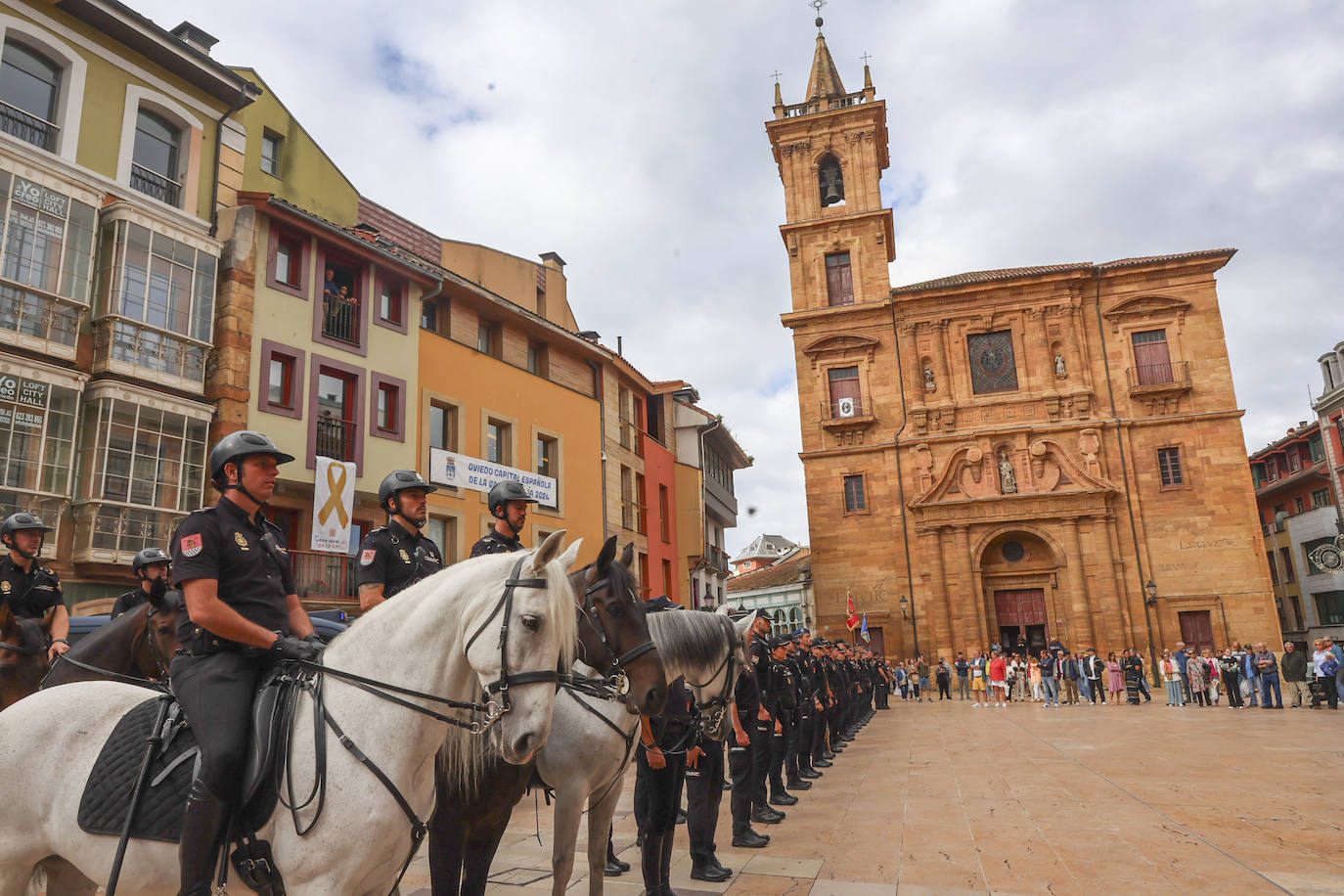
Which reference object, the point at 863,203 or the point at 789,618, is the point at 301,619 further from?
the point at 789,618

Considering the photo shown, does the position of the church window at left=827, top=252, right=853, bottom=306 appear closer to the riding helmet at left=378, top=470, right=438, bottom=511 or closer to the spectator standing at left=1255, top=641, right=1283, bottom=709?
the spectator standing at left=1255, top=641, right=1283, bottom=709

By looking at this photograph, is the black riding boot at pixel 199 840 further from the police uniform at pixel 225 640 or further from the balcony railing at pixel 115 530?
the balcony railing at pixel 115 530

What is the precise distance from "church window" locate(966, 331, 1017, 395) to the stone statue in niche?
11.2 ft

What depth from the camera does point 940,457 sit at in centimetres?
3812

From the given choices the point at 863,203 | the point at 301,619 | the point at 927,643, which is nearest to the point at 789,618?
the point at 927,643

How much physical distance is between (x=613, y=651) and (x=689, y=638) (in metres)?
1.63

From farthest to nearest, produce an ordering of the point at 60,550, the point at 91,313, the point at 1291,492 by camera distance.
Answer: the point at 1291,492 < the point at 91,313 < the point at 60,550

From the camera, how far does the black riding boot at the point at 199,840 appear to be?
2.93m

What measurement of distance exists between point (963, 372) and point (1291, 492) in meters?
25.2

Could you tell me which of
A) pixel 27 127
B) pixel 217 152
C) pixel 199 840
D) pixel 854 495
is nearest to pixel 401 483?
pixel 199 840

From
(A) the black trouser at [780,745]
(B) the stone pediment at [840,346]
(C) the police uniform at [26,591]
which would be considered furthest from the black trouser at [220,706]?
(B) the stone pediment at [840,346]

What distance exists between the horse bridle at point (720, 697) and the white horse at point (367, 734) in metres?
3.24

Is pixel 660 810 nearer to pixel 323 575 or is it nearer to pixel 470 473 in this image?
pixel 323 575

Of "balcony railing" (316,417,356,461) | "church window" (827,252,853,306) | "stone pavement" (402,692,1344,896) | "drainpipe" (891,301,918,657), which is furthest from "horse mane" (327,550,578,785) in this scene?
"church window" (827,252,853,306)
